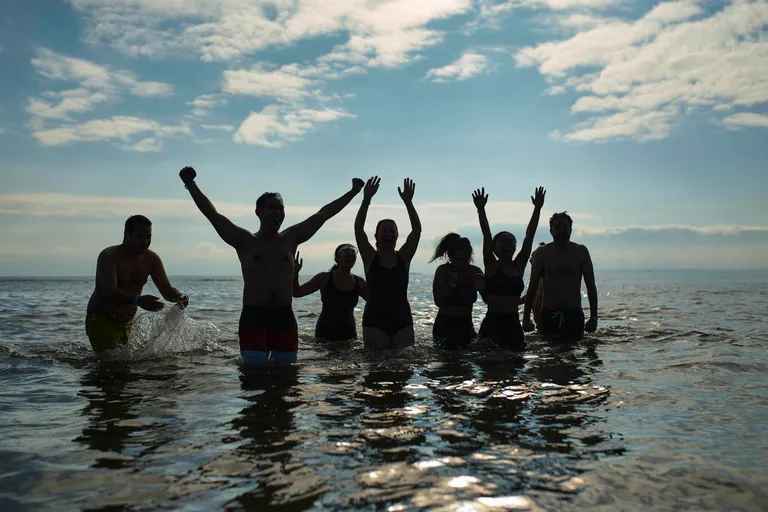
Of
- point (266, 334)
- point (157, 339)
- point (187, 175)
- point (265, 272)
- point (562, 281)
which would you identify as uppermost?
point (187, 175)

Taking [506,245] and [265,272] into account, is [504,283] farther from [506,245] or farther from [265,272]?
[265,272]

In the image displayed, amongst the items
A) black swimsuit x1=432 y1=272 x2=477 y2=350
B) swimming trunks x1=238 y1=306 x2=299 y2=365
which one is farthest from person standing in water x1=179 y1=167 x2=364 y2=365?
black swimsuit x1=432 y1=272 x2=477 y2=350

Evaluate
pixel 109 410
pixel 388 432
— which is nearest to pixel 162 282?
pixel 109 410

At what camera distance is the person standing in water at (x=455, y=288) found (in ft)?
29.3

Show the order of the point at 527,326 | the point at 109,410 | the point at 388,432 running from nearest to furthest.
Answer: the point at 388,432 < the point at 109,410 < the point at 527,326

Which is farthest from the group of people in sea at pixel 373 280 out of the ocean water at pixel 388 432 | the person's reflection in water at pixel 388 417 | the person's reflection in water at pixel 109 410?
the person's reflection in water at pixel 388 417

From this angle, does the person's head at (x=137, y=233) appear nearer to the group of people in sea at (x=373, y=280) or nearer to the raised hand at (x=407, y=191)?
the group of people in sea at (x=373, y=280)

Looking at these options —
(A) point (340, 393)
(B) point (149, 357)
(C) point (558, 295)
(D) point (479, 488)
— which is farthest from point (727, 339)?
(B) point (149, 357)

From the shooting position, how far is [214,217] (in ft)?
22.7

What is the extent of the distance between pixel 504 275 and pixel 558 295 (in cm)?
149

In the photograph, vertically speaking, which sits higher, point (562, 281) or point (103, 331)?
point (562, 281)

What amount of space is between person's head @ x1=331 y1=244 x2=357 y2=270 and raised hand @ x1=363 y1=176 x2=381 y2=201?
2.58 m

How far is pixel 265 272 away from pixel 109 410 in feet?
7.32

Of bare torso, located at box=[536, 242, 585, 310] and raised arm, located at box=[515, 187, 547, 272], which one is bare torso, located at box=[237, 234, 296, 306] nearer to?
raised arm, located at box=[515, 187, 547, 272]
